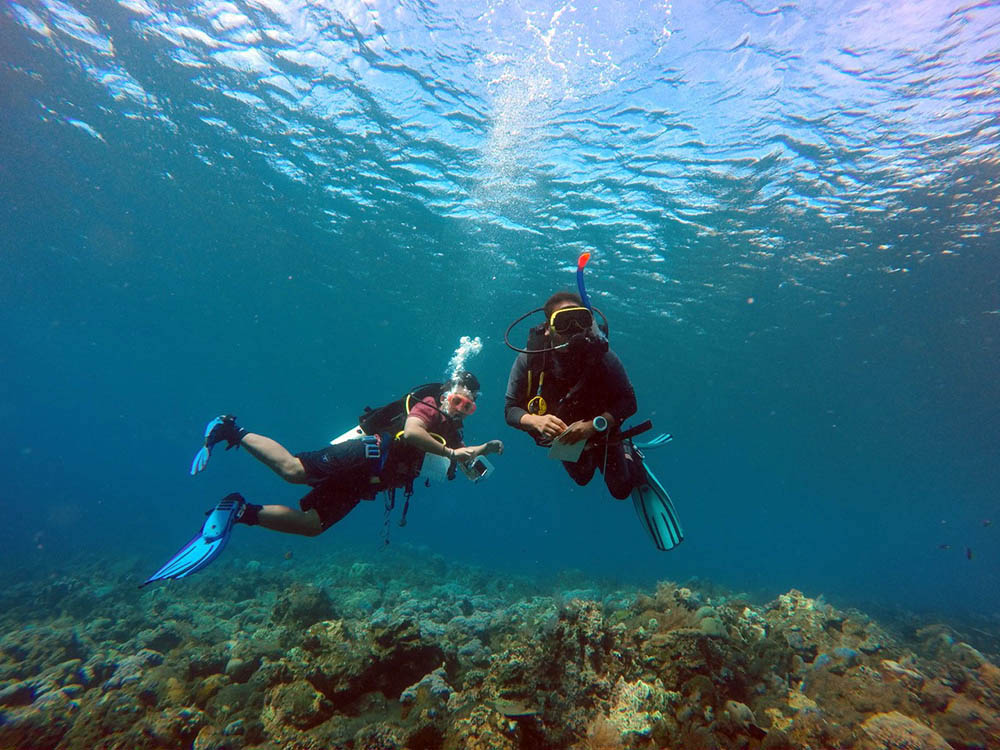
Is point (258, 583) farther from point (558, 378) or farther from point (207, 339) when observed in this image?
point (207, 339)

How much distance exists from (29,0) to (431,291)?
18.7 metres

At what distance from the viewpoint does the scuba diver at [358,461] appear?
4.98 metres

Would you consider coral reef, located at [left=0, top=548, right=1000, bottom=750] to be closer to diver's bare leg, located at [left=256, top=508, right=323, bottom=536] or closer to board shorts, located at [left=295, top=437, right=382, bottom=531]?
diver's bare leg, located at [left=256, top=508, right=323, bottom=536]

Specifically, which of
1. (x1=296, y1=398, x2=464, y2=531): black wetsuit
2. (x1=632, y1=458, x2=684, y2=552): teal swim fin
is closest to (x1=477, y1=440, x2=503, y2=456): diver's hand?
(x1=296, y1=398, x2=464, y2=531): black wetsuit

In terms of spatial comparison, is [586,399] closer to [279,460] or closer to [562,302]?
[562,302]

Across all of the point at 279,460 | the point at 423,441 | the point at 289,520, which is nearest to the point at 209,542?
the point at 289,520

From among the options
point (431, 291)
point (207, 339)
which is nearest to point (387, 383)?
point (207, 339)

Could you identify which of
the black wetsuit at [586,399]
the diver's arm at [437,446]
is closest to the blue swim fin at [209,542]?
the diver's arm at [437,446]

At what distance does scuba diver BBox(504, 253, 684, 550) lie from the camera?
158 inches

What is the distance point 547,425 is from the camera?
3.92 m

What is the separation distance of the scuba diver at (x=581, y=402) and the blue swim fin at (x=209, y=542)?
11.5 ft

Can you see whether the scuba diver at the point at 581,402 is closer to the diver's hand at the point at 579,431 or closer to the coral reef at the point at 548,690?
the diver's hand at the point at 579,431

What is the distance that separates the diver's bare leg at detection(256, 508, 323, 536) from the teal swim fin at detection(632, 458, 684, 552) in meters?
3.92

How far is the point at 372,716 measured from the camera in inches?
169
